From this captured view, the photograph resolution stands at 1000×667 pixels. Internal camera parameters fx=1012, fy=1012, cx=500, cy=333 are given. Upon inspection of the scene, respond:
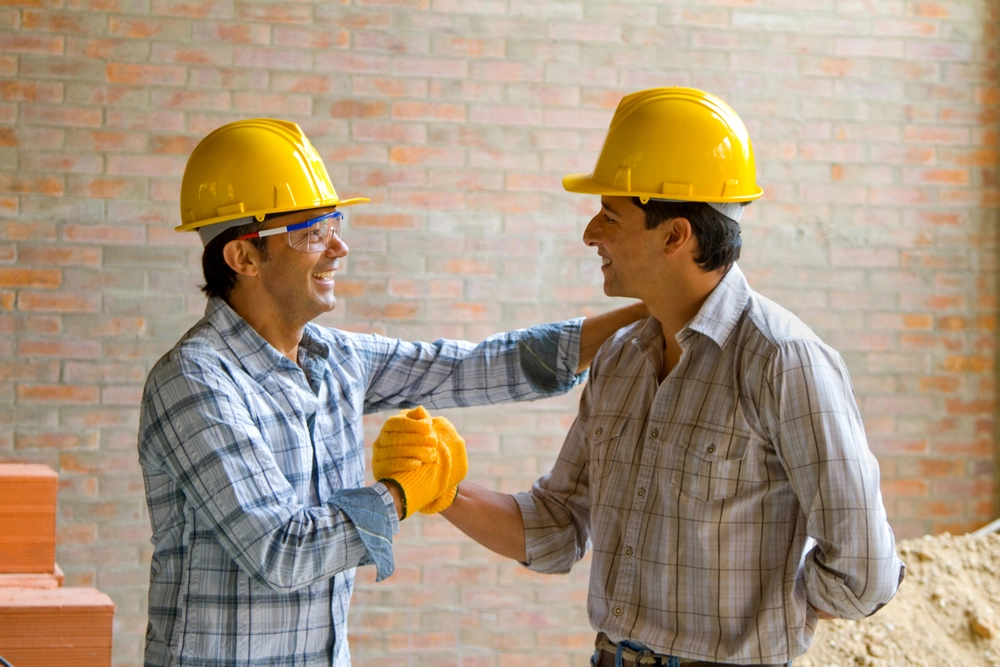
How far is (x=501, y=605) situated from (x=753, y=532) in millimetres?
2639

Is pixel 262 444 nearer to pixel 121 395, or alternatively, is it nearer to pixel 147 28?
pixel 121 395

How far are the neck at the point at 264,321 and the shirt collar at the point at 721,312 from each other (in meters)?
0.89

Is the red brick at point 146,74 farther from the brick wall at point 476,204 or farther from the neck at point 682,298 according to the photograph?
the neck at point 682,298

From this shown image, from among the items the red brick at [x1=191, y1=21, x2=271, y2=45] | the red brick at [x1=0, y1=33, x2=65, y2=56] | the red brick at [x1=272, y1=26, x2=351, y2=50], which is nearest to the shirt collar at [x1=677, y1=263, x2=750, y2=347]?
the red brick at [x1=272, y1=26, x2=351, y2=50]

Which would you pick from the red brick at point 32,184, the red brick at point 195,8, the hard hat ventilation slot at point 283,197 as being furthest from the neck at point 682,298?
the red brick at point 32,184

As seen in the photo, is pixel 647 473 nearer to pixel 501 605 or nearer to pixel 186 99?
pixel 501 605

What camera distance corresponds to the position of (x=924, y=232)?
4.72 metres

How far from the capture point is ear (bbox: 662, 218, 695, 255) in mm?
2186

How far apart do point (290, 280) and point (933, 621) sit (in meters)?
3.36

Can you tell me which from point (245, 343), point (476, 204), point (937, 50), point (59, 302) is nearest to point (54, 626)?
point (245, 343)

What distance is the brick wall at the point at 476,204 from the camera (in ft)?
13.5

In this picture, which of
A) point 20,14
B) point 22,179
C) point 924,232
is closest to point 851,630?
point 924,232

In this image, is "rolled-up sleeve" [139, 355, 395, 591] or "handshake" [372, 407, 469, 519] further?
"handshake" [372, 407, 469, 519]

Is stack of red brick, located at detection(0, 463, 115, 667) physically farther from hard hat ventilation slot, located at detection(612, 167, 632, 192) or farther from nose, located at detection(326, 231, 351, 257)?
hard hat ventilation slot, located at detection(612, 167, 632, 192)
